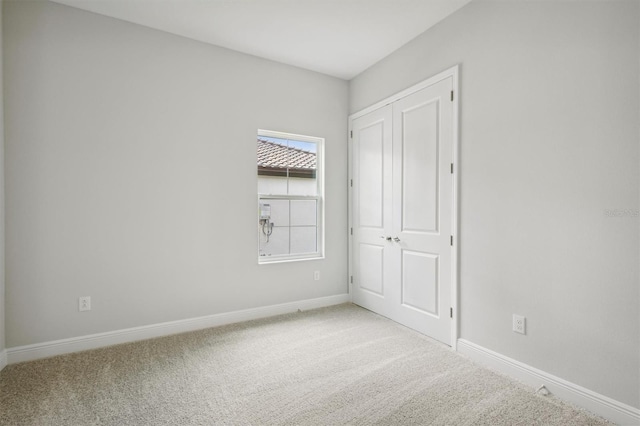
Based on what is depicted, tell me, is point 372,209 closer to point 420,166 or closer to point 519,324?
point 420,166

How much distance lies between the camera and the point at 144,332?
285 centimetres

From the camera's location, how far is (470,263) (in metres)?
2.53

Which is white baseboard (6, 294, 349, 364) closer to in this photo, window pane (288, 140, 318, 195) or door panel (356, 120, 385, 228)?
door panel (356, 120, 385, 228)

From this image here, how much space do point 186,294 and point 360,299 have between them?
6.60 feet

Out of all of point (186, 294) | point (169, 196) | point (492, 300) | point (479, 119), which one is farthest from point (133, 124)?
point (492, 300)

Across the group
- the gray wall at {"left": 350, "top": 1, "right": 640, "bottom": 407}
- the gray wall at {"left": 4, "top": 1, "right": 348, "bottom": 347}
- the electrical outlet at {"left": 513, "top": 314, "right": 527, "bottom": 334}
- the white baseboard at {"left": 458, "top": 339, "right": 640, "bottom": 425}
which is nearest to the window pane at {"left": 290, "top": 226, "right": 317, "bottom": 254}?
the gray wall at {"left": 4, "top": 1, "right": 348, "bottom": 347}

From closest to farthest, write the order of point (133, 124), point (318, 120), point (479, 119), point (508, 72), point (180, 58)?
point (508, 72) → point (479, 119) → point (133, 124) → point (180, 58) → point (318, 120)

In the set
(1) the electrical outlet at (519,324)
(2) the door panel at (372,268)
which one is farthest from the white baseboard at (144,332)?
(1) the electrical outlet at (519,324)

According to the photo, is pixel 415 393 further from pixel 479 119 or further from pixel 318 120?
pixel 318 120

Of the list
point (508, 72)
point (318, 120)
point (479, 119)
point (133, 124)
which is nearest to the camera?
point (508, 72)

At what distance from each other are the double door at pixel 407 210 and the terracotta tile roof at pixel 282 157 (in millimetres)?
578

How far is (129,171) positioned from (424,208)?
2.74 meters

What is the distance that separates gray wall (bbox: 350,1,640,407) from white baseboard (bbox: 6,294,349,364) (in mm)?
1873

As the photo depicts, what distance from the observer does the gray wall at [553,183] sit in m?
1.73
